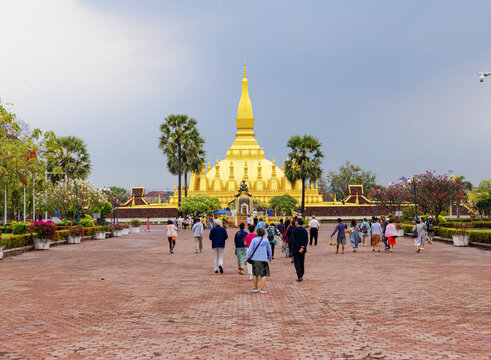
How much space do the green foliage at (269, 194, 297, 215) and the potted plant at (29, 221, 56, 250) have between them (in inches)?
1787

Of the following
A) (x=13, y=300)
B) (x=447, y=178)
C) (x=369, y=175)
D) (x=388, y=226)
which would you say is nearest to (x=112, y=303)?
(x=13, y=300)

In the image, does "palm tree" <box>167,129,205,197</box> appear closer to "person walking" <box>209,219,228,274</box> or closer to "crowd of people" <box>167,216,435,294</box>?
"crowd of people" <box>167,216,435,294</box>

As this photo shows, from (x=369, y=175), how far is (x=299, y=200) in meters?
26.6

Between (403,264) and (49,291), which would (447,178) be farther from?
(49,291)

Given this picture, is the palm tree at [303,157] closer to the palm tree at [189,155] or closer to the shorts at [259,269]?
the palm tree at [189,155]

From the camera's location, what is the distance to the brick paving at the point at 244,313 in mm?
7934

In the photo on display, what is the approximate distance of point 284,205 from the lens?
72.7m

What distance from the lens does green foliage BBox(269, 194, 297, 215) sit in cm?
7262

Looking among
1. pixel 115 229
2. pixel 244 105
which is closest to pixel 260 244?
pixel 115 229

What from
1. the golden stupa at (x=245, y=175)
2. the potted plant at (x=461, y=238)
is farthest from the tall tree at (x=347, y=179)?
the potted plant at (x=461, y=238)

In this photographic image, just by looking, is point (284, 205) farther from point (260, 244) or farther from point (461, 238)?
point (260, 244)

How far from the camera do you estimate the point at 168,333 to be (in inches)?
355

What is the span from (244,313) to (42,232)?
819 inches

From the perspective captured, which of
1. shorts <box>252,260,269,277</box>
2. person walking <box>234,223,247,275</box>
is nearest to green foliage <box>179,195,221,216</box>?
person walking <box>234,223,247,275</box>
